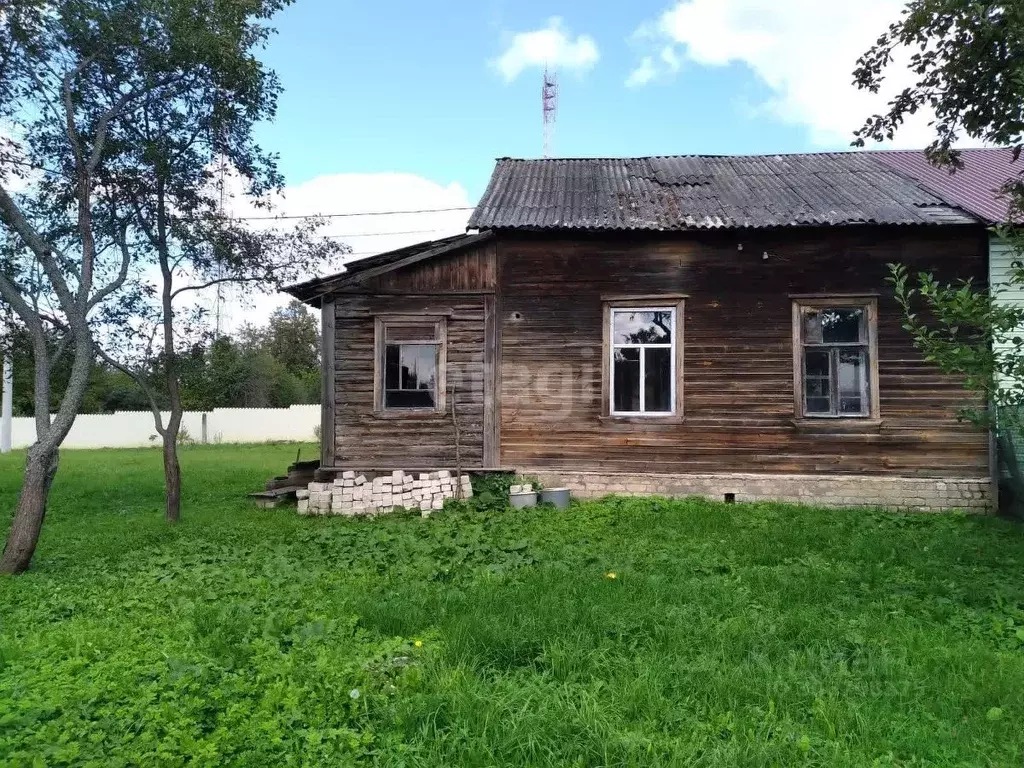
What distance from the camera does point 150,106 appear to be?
30.3 ft

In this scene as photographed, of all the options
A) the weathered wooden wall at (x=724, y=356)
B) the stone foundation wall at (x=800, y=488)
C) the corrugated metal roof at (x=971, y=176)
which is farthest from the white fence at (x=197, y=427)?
the corrugated metal roof at (x=971, y=176)

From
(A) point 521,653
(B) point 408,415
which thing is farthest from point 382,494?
(A) point 521,653

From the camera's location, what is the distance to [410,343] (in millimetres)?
10516

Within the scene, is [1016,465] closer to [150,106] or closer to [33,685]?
[33,685]

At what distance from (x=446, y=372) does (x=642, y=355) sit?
2.99 metres

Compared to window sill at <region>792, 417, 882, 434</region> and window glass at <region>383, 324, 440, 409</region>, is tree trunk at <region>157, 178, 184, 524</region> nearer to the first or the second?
window glass at <region>383, 324, 440, 409</region>

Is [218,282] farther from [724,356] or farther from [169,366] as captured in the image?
[724,356]

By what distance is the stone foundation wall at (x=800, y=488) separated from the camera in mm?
9750

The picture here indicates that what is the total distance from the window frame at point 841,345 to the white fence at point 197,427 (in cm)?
2524

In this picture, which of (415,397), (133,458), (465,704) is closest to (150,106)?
(415,397)

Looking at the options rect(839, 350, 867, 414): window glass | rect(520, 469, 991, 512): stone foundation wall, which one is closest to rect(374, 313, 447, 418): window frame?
rect(520, 469, 991, 512): stone foundation wall

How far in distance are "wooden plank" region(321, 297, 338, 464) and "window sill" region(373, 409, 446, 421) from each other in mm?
705

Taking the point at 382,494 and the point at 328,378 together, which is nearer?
the point at 382,494

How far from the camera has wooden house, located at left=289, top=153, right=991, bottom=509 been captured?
987 centimetres
